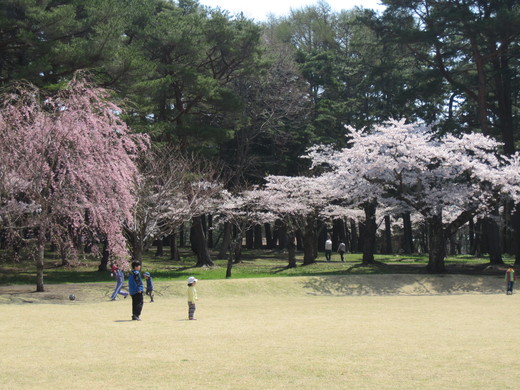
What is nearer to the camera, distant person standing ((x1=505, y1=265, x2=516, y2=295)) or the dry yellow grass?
the dry yellow grass

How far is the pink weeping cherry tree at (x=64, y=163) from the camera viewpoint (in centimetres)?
2123

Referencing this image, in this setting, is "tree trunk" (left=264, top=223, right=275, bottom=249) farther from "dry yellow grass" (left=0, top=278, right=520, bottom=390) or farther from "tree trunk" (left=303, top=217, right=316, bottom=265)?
"dry yellow grass" (left=0, top=278, right=520, bottom=390)

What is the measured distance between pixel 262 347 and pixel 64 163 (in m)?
13.7

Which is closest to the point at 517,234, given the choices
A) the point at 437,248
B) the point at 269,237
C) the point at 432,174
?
the point at 437,248

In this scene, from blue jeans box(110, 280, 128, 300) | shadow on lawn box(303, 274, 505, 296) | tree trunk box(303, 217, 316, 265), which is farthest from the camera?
tree trunk box(303, 217, 316, 265)

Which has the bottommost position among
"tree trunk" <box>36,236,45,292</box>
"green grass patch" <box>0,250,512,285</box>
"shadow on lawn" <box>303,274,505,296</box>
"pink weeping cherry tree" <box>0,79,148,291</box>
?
"shadow on lawn" <box>303,274,505,296</box>

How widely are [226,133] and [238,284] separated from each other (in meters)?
11.2

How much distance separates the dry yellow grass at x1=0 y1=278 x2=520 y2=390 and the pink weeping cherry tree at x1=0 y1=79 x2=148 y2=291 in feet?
11.7

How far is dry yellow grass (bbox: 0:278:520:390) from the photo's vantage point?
25.7 feet

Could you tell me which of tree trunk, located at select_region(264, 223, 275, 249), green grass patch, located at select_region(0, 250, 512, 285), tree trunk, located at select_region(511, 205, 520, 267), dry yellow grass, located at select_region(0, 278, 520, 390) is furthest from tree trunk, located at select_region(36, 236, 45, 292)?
tree trunk, located at select_region(264, 223, 275, 249)

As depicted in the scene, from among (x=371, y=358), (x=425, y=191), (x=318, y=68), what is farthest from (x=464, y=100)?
(x=371, y=358)

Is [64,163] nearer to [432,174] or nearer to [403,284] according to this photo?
[403,284]

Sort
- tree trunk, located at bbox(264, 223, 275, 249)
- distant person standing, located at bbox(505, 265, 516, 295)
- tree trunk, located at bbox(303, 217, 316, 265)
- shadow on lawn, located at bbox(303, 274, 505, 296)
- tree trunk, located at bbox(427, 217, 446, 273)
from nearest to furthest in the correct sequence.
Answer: distant person standing, located at bbox(505, 265, 516, 295)
shadow on lawn, located at bbox(303, 274, 505, 296)
tree trunk, located at bbox(427, 217, 446, 273)
tree trunk, located at bbox(303, 217, 316, 265)
tree trunk, located at bbox(264, 223, 275, 249)

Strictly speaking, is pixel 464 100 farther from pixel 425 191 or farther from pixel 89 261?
pixel 89 261
